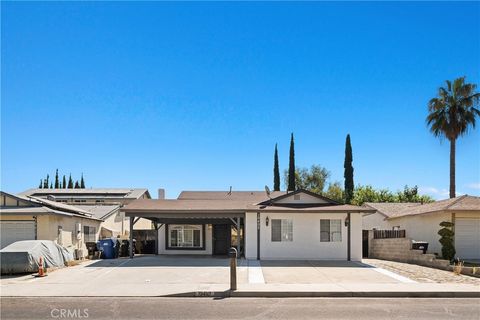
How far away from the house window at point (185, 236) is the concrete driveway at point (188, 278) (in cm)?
513

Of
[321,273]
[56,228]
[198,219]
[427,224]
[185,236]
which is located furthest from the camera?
[185,236]

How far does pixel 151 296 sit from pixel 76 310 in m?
2.71

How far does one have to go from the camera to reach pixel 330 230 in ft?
86.5

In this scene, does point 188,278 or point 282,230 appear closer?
point 188,278

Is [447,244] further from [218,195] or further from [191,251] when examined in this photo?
[218,195]

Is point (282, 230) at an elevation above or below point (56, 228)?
below

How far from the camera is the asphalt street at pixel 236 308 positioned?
1145cm

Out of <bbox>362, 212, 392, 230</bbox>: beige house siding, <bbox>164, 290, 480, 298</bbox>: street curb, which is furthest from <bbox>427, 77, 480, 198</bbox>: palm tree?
<bbox>164, 290, 480, 298</bbox>: street curb

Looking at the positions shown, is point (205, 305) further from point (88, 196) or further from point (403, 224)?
point (88, 196)

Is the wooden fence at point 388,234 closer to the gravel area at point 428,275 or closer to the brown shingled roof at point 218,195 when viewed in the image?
the gravel area at point 428,275

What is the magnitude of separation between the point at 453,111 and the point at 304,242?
19.2 meters

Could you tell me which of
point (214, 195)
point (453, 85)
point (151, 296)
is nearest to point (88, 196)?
point (214, 195)

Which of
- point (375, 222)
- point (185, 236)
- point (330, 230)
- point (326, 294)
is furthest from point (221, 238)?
point (326, 294)

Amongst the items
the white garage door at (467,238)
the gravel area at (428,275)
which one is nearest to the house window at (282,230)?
the gravel area at (428,275)
